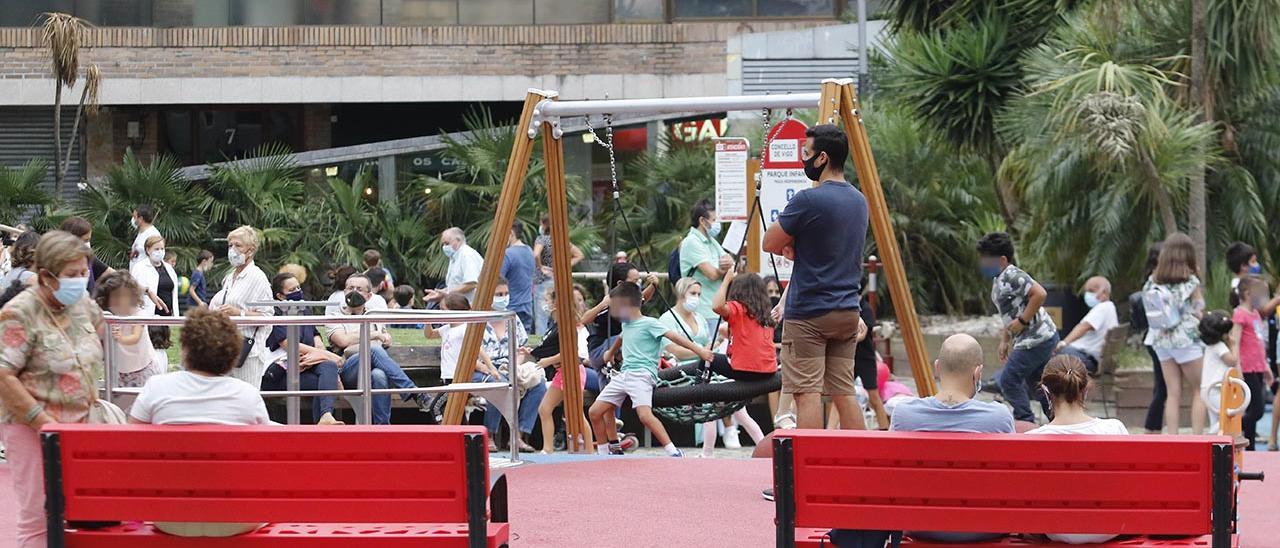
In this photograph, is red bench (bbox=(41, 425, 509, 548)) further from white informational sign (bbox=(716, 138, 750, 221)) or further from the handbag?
white informational sign (bbox=(716, 138, 750, 221))

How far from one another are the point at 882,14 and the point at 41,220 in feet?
37.9

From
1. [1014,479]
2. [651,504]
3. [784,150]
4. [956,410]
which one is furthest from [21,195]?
[1014,479]

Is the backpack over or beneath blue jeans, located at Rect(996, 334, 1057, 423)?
over

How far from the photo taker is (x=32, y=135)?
2811 cm

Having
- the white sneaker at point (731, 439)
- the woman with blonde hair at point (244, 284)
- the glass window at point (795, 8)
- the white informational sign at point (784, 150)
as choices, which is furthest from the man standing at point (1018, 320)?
the glass window at point (795, 8)

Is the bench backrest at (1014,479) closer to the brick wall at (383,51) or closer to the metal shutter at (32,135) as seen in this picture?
the brick wall at (383,51)

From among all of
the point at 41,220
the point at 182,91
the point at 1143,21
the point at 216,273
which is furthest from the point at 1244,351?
the point at 182,91

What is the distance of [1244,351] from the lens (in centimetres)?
1266

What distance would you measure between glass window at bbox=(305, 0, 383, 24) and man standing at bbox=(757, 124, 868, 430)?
68.7 feet

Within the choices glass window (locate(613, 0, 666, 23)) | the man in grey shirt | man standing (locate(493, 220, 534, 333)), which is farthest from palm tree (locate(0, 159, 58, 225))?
the man in grey shirt

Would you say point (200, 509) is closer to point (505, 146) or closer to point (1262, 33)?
point (1262, 33)

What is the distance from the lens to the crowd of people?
570 cm

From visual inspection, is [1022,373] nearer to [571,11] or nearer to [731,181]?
[731,181]

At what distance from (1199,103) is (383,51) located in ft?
47.6
